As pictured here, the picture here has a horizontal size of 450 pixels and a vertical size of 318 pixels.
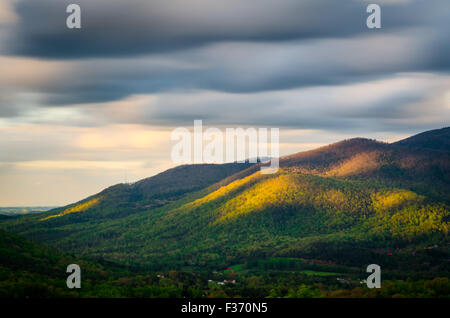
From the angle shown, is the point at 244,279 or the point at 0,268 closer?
the point at 0,268

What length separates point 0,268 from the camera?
154375mm

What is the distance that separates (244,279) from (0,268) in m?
76.7

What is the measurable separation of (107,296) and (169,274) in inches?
1756
